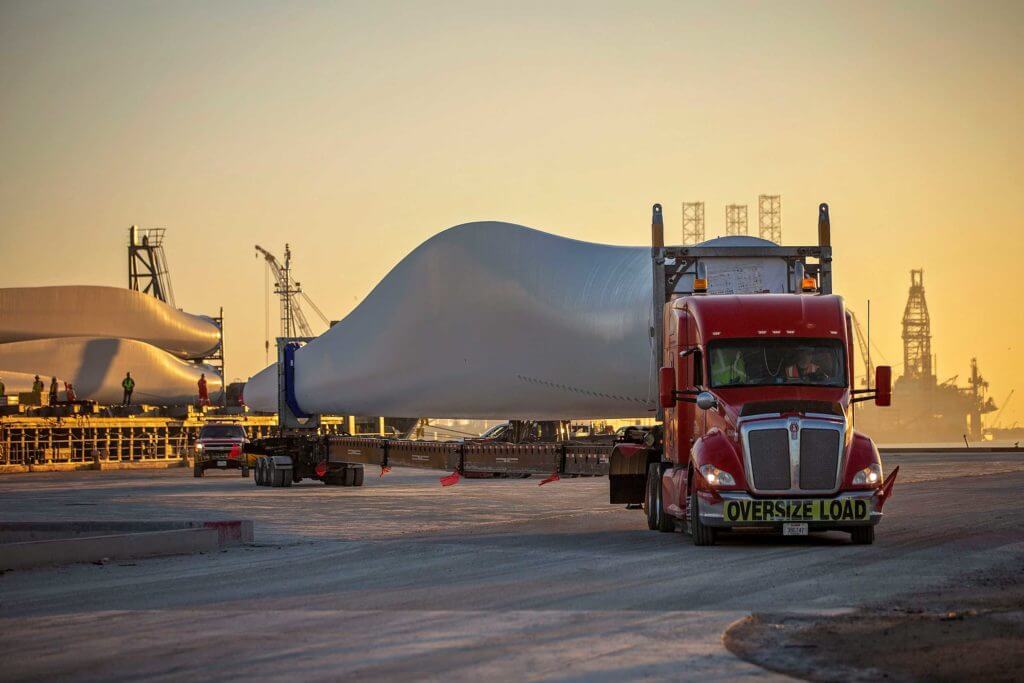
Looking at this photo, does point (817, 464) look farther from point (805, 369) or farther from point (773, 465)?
point (805, 369)

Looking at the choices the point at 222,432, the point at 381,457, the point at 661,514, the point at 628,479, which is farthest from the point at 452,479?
the point at 661,514

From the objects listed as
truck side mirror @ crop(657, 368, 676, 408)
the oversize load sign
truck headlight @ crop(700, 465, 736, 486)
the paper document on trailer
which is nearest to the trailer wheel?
truck side mirror @ crop(657, 368, 676, 408)

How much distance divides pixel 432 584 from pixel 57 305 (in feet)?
402

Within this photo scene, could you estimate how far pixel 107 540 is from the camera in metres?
20.0

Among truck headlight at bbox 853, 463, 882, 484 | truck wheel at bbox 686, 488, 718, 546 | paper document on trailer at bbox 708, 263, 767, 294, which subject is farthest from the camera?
paper document on trailer at bbox 708, 263, 767, 294

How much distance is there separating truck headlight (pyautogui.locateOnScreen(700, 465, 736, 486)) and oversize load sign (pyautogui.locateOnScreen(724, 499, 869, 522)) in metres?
Answer: 0.31

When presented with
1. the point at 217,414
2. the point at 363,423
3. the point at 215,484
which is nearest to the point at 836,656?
the point at 215,484

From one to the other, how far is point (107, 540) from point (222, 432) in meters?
40.2

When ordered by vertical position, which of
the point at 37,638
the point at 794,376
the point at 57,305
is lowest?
the point at 37,638

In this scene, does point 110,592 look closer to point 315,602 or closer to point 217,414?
point 315,602

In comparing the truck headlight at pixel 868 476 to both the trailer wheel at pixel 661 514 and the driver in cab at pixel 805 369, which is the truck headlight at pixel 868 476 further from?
the trailer wheel at pixel 661 514

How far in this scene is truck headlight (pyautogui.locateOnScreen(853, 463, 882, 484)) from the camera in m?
20.5

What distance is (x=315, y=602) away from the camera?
48.6 feet

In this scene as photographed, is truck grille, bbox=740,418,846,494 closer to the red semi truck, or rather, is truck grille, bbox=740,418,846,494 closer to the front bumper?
the red semi truck
